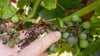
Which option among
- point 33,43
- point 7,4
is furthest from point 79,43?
point 7,4

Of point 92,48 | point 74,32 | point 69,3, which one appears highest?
point 69,3

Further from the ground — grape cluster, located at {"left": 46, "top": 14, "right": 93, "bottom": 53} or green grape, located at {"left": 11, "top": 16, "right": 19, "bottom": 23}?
green grape, located at {"left": 11, "top": 16, "right": 19, "bottom": 23}

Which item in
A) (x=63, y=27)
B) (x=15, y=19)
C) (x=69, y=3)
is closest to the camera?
(x=63, y=27)

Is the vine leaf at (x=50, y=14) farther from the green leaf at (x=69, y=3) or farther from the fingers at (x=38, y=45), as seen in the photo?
the fingers at (x=38, y=45)

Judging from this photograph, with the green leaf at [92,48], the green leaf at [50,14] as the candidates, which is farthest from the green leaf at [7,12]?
the green leaf at [92,48]

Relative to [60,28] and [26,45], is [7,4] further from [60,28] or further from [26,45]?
[60,28]

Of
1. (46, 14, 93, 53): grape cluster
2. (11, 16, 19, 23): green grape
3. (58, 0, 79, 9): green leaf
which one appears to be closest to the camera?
(46, 14, 93, 53): grape cluster

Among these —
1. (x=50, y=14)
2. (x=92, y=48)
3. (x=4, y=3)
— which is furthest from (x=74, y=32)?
(x=4, y=3)

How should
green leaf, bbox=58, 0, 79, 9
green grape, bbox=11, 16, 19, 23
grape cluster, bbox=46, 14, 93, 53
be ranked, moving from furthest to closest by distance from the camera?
green leaf, bbox=58, 0, 79, 9, green grape, bbox=11, 16, 19, 23, grape cluster, bbox=46, 14, 93, 53

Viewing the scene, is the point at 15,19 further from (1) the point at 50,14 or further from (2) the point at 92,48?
(2) the point at 92,48

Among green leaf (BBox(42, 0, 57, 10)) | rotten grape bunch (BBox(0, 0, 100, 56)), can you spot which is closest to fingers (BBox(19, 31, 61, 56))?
rotten grape bunch (BBox(0, 0, 100, 56))

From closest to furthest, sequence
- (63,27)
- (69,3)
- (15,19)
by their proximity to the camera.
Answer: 1. (63,27)
2. (15,19)
3. (69,3)

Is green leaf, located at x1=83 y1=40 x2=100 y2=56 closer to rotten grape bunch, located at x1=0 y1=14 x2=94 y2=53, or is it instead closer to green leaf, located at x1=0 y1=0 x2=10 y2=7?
rotten grape bunch, located at x1=0 y1=14 x2=94 y2=53
